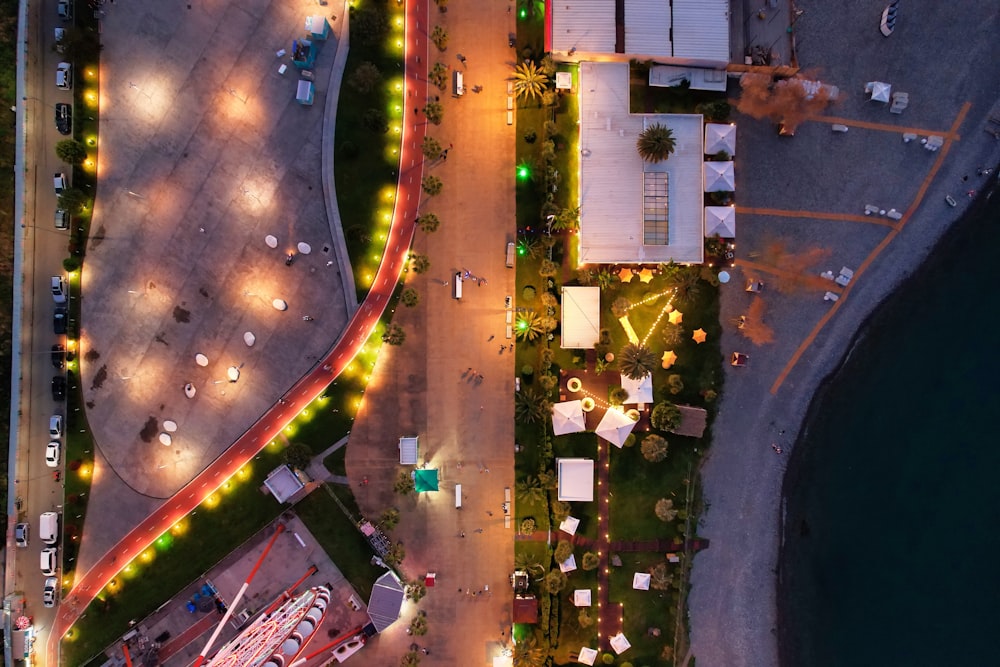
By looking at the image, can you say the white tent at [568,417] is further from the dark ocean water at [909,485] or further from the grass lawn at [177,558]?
the grass lawn at [177,558]

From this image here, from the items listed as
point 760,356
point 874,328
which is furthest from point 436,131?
point 874,328

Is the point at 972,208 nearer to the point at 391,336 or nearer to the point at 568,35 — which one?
the point at 568,35

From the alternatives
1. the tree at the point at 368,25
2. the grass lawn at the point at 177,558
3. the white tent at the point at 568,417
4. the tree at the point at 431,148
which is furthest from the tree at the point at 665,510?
the tree at the point at 368,25

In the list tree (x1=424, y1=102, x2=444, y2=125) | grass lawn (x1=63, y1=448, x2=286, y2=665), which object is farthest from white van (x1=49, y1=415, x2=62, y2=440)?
tree (x1=424, y1=102, x2=444, y2=125)

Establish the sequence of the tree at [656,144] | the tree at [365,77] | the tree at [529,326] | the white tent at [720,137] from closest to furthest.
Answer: the tree at [656,144] → the tree at [365,77] → the white tent at [720,137] → the tree at [529,326]

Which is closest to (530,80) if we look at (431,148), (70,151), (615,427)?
(431,148)

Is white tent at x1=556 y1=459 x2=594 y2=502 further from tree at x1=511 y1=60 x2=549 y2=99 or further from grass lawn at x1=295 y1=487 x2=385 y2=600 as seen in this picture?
tree at x1=511 y1=60 x2=549 y2=99
